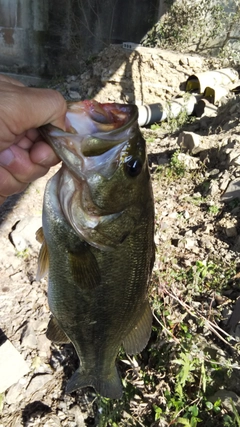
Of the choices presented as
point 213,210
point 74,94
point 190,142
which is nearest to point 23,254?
point 213,210

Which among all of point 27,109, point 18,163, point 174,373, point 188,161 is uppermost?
point 27,109

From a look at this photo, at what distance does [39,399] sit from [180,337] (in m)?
1.29

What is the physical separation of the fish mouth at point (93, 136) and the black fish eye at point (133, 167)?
46mm

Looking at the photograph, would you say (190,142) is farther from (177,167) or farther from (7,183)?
(7,183)

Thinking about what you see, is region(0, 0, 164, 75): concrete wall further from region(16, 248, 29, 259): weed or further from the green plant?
region(16, 248, 29, 259): weed

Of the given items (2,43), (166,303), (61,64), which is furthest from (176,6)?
(166,303)

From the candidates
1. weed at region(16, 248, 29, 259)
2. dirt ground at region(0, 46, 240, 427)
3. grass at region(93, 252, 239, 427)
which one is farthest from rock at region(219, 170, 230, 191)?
weed at region(16, 248, 29, 259)

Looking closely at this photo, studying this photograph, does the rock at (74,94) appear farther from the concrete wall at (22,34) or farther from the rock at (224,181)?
the rock at (224,181)

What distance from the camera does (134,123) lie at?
1.42 meters

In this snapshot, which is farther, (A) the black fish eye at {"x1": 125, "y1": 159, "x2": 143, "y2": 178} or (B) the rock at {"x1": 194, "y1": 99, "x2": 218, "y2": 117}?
(B) the rock at {"x1": 194, "y1": 99, "x2": 218, "y2": 117}

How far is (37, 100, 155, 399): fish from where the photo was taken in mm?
1455

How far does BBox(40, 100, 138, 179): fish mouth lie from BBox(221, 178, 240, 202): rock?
3.50 meters

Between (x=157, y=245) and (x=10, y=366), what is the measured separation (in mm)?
1866

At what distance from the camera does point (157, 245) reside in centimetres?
→ 412
